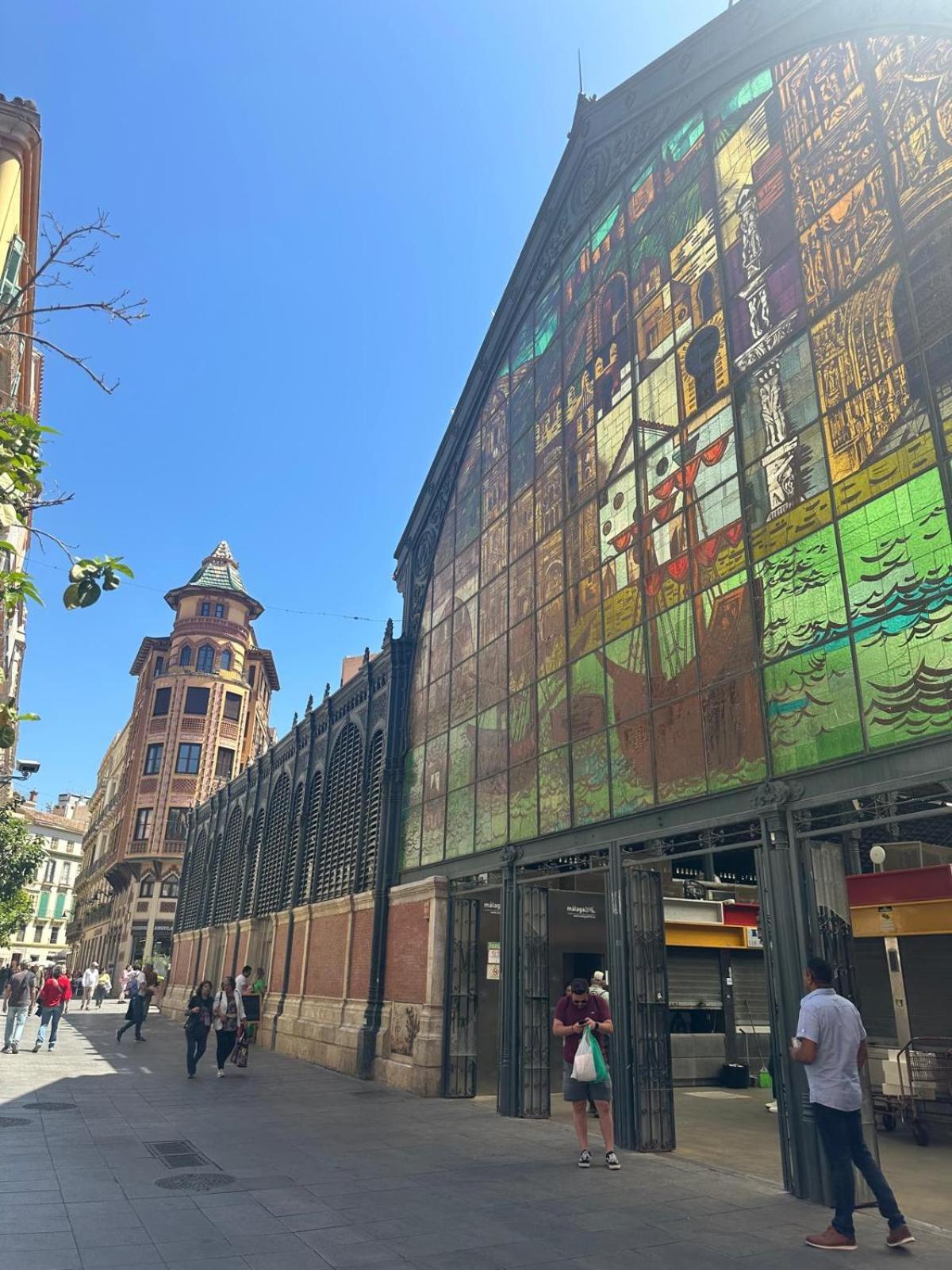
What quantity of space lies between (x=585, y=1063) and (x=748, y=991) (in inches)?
431

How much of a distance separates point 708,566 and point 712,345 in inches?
125

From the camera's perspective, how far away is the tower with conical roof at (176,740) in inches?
2062

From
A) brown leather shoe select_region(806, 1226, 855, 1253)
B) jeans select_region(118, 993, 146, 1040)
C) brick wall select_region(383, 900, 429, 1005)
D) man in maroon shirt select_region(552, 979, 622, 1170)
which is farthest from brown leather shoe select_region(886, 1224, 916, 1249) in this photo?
jeans select_region(118, 993, 146, 1040)

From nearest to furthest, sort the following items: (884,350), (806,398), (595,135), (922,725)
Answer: (922,725) → (884,350) → (806,398) → (595,135)

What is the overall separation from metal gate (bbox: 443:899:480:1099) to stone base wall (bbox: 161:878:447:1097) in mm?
295

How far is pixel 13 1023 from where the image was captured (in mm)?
20109

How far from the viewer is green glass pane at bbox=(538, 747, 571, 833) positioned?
43.0 ft

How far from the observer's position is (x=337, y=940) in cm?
2112

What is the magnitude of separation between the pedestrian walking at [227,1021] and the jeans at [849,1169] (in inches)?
514

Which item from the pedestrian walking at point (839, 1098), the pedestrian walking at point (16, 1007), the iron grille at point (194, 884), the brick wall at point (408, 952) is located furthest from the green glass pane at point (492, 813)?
the iron grille at point (194, 884)

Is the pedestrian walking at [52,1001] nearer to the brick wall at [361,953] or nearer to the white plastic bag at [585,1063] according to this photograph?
the brick wall at [361,953]

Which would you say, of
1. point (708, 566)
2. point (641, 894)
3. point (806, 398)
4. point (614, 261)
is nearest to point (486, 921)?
point (641, 894)

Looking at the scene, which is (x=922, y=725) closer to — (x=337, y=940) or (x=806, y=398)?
(x=806, y=398)

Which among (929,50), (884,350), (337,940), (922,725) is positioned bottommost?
(337,940)
